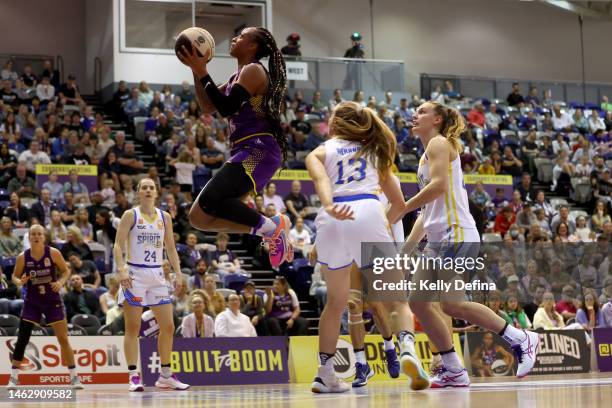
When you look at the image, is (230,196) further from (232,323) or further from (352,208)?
(232,323)

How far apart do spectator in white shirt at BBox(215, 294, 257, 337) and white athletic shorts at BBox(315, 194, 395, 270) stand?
281 inches

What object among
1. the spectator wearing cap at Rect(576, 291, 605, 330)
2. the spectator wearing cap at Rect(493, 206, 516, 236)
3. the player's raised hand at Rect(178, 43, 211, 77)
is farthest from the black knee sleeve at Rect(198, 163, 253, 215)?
the spectator wearing cap at Rect(493, 206, 516, 236)

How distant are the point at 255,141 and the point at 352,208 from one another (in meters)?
0.93

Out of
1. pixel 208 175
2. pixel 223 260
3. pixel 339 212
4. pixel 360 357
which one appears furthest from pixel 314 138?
pixel 339 212

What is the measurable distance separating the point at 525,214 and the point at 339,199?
48.5 feet

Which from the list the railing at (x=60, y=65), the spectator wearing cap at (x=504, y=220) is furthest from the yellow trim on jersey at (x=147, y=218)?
the railing at (x=60, y=65)

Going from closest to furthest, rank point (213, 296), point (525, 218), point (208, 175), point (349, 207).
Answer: point (349, 207) → point (213, 296) → point (208, 175) → point (525, 218)

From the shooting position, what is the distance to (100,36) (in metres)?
28.4

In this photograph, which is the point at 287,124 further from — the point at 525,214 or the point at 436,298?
the point at 436,298

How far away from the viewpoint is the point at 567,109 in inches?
1233

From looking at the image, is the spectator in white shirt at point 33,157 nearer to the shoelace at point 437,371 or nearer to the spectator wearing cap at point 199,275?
the spectator wearing cap at point 199,275

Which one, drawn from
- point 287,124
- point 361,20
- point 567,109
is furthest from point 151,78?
point 567,109

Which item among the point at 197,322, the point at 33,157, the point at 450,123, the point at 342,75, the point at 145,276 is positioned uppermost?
the point at 342,75

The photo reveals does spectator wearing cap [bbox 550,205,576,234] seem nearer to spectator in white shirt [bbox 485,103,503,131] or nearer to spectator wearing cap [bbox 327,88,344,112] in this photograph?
spectator in white shirt [bbox 485,103,503,131]
